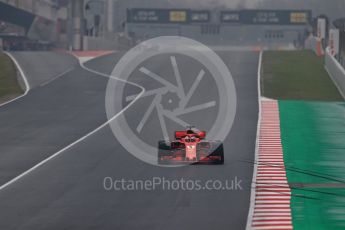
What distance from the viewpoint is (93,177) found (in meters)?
24.5

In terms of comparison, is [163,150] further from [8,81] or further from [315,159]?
[8,81]

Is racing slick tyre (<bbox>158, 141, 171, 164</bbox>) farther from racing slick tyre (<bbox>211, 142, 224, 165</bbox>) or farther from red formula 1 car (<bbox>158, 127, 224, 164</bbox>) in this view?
racing slick tyre (<bbox>211, 142, 224, 165</bbox>)

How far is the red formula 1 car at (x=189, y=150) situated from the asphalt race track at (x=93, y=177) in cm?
35

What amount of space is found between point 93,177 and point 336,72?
34.8 meters

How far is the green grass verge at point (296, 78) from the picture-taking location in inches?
1979

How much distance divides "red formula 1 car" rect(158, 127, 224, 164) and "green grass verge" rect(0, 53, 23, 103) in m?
23.5

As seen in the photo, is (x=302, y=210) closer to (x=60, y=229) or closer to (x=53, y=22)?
(x=60, y=229)

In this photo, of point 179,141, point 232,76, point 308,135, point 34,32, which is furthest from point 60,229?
point 34,32

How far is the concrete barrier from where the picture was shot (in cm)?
5187

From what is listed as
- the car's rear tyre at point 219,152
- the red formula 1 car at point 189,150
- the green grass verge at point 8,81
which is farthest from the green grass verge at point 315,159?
the green grass verge at point 8,81

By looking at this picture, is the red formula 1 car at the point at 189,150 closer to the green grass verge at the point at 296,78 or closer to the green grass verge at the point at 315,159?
the green grass verge at the point at 315,159

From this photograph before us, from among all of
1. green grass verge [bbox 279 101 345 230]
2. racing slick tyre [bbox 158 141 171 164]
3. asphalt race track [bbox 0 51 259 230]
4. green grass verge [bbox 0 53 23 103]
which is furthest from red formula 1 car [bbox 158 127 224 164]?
green grass verge [bbox 0 53 23 103]

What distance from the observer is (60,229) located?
1725cm

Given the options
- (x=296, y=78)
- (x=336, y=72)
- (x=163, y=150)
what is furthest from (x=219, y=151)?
(x=296, y=78)
